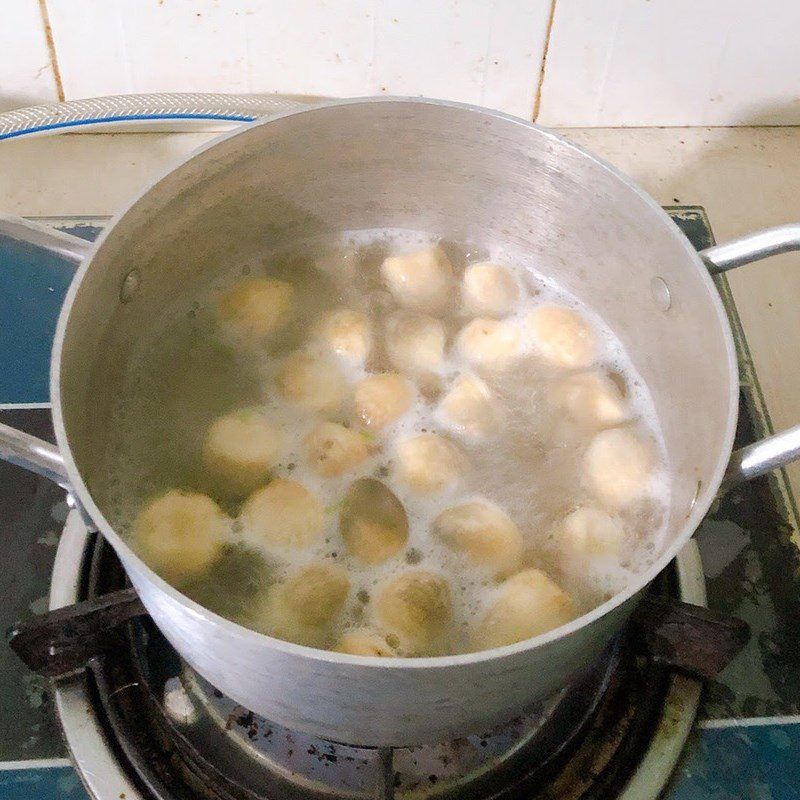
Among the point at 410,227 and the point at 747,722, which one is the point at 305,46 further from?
the point at 747,722

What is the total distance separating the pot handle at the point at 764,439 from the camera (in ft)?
1.69

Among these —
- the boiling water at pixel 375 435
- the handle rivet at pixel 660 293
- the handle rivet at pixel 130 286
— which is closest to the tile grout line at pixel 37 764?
the boiling water at pixel 375 435

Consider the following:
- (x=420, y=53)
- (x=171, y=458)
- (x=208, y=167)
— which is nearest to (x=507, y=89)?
(x=420, y=53)

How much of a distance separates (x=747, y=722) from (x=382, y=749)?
28 centimetres

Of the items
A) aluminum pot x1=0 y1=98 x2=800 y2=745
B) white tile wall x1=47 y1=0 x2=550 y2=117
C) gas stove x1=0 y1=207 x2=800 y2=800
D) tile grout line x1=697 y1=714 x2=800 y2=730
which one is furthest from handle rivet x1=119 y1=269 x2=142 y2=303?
tile grout line x1=697 y1=714 x2=800 y2=730

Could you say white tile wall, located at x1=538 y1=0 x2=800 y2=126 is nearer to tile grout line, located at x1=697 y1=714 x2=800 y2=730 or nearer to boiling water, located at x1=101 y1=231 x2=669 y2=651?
boiling water, located at x1=101 y1=231 x2=669 y2=651

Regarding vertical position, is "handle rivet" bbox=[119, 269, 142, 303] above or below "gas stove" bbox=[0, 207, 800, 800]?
above

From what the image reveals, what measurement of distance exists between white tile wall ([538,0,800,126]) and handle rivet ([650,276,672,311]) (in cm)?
33

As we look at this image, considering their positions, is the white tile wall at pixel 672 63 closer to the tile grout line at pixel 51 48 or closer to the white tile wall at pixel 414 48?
the white tile wall at pixel 414 48

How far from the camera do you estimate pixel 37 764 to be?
24.2 inches

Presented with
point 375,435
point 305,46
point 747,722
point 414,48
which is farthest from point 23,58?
point 747,722

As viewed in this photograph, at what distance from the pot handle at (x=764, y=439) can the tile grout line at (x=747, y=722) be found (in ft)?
0.72

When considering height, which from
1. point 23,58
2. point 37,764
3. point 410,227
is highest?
point 23,58

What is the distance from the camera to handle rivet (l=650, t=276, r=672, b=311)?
692mm
